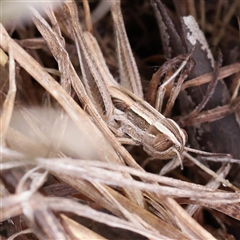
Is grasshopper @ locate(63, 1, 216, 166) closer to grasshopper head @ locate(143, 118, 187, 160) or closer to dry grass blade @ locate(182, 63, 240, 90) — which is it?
grasshopper head @ locate(143, 118, 187, 160)

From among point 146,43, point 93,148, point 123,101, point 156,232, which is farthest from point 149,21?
point 156,232

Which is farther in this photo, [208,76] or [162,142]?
[208,76]

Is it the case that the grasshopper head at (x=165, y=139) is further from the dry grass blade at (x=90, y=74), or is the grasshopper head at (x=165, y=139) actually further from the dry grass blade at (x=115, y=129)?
the dry grass blade at (x=90, y=74)

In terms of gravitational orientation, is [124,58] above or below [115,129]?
above

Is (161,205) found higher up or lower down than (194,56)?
lower down

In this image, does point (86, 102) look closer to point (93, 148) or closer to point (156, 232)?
point (93, 148)

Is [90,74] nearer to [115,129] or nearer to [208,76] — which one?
[115,129]

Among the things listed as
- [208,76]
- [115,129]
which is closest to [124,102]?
[115,129]

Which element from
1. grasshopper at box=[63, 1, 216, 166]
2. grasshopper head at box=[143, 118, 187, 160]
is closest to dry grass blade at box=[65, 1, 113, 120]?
grasshopper at box=[63, 1, 216, 166]
